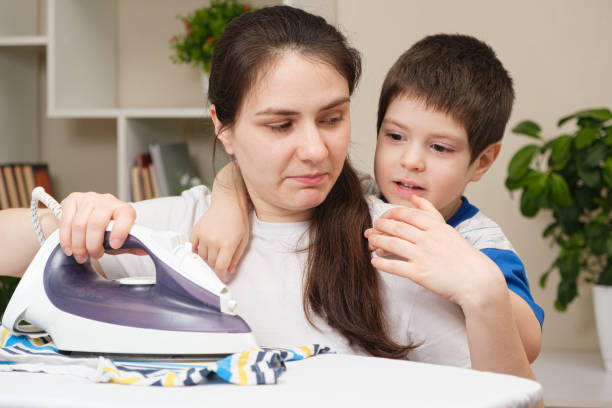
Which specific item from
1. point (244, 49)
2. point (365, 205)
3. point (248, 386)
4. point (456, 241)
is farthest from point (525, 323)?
point (244, 49)

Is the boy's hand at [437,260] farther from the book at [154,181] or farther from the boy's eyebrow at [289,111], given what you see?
the book at [154,181]

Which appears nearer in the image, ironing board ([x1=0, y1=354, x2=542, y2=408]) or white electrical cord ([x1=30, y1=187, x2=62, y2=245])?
ironing board ([x1=0, y1=354, x2=542, y2=408])

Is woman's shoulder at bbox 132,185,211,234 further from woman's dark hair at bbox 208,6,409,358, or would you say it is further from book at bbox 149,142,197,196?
book at bbox 149,142,197,196

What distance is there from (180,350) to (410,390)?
0.28 m

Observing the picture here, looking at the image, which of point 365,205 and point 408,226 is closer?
point 408,226

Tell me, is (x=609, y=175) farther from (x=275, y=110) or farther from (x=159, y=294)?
(x=159, y=294)

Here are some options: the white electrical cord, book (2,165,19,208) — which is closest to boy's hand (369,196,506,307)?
the white electrical cord

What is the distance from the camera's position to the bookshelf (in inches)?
84.5

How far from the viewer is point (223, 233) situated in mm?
957

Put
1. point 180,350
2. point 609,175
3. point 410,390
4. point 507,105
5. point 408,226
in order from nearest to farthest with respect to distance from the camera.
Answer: point 410,390 < point 180,350 < point 408,226 < point 507,105 < point 609,175

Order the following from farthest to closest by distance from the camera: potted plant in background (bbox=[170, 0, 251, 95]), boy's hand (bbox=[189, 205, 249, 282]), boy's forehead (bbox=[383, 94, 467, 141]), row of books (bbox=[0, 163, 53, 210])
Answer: row of books (bbox=[0, 163, 53, 210]) → potted plant in background (bbox=[170, 0, 251, 95]) → boy's forehead (bbox=[383, 94, 467, 141]) → boy's hand (bbox=[189, 205, 249, 282])

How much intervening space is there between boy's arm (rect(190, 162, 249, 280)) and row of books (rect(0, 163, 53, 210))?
1466 millimetres

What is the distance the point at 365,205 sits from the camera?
103cm

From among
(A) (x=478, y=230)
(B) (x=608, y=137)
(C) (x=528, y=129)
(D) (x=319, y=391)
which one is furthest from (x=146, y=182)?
(D) (x=319, y=391)
